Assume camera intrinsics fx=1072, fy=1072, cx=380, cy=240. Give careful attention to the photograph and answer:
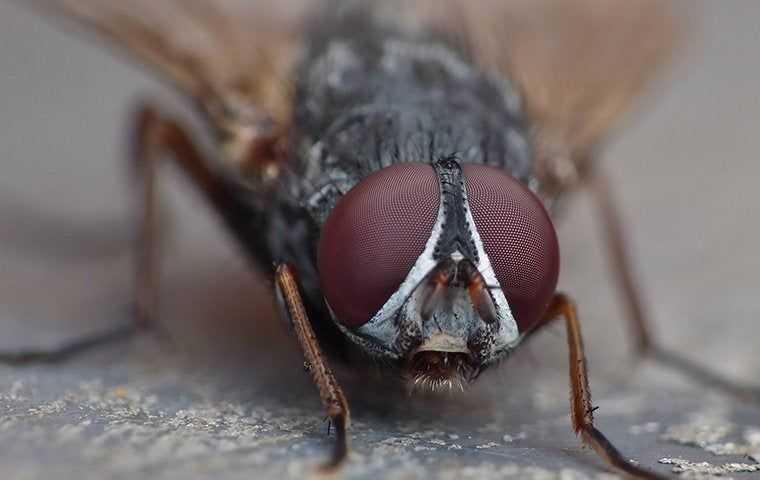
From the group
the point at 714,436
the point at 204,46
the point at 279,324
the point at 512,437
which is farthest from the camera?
the point at 204,46

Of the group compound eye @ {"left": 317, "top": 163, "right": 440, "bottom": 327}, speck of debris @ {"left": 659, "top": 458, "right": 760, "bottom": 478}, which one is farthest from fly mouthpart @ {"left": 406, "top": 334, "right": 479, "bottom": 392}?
speck of debris @ {"left": 659, "top": 458, "right": 760, "bottom": 478}

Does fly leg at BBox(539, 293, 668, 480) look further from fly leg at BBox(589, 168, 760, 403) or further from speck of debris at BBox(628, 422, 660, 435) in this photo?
fly leg at BBox(589, 168, 760, 403)

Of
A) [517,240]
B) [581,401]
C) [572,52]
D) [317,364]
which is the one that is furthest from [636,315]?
[317,364]

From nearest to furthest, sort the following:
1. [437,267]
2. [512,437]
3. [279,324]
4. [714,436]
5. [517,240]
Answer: [437,267] → [517,240] → [512,437] → [714,436] → [279,324]

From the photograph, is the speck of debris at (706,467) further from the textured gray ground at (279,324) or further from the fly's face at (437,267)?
the fly's face at (437,267)

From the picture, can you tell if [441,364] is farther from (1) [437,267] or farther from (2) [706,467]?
(2) [706,467]

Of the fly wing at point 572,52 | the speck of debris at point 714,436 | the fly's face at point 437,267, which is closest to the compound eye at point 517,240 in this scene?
the fly's face at point 437,267
